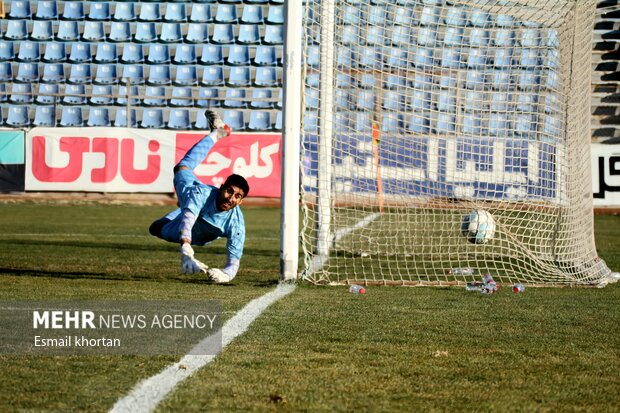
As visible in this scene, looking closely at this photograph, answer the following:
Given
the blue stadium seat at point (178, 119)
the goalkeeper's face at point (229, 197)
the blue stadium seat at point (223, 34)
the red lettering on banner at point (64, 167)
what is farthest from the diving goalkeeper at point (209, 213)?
the blue stadium seat at point (223, 34)

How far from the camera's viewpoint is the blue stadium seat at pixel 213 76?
21.6 m

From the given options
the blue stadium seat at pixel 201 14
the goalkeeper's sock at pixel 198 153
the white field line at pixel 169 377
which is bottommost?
the white field line at pixel 169 377

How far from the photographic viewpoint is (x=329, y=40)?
26.6 ft

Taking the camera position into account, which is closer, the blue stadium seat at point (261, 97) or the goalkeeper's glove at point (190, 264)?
the goalkeeper's glove at point (190, 264)

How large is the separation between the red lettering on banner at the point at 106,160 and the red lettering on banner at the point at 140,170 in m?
0.16

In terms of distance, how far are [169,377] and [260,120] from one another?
685 inches

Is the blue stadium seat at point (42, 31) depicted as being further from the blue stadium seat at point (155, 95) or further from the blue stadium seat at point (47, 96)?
the blue stadium seat at point (155, 95)

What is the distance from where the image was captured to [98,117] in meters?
21.0

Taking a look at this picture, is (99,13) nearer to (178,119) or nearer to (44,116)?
(44,116)

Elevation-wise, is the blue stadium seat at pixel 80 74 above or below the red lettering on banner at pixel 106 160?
above

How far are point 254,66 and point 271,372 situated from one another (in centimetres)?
1844

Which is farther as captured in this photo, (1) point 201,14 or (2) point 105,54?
(1) point 201,14

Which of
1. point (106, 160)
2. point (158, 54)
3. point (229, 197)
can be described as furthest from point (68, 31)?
point (229, 197)

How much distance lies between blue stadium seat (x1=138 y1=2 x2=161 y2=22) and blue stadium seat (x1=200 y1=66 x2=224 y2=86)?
1948 mm
